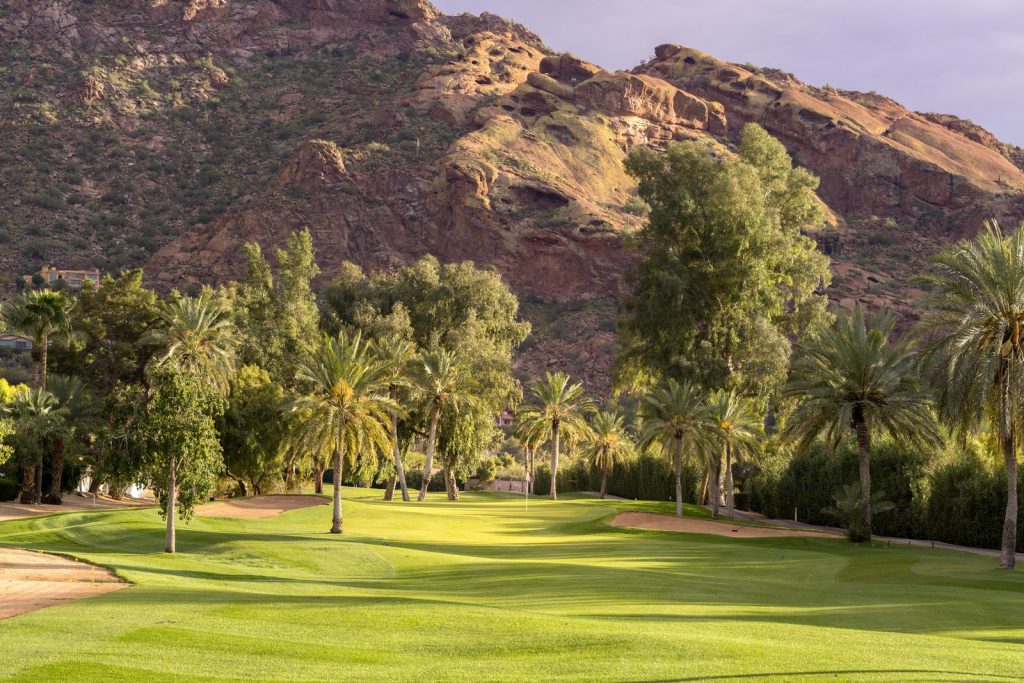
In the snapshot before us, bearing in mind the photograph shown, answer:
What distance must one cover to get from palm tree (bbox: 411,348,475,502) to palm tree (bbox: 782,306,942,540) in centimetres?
2369

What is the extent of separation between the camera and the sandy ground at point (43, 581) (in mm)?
20453

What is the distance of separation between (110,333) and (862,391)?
5670 cm

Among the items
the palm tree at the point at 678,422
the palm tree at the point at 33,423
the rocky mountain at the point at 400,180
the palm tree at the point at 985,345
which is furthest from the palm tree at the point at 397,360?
the rocky mountain at the point at 400,180

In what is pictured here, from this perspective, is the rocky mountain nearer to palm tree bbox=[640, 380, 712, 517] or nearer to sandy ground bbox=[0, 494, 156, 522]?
palm tree bbox=[640, 380, 712, 517]

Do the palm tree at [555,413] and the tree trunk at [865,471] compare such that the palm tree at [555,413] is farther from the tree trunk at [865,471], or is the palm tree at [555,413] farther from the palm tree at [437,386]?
the tree trunk at [865,471]

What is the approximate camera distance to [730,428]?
184 feet

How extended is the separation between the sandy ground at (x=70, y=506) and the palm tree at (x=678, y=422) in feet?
98.6

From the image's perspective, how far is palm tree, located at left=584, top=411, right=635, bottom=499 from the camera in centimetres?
8019

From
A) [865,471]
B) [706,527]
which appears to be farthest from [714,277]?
[865,471]

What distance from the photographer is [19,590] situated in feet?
72.0

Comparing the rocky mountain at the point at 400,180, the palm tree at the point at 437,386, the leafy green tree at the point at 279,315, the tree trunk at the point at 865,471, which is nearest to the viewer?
the tree trunk at the point at 865,471

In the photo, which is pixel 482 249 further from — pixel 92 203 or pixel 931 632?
pixel 931 632

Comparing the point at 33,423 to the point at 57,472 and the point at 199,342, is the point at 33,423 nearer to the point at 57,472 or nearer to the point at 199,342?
the point at 57,472

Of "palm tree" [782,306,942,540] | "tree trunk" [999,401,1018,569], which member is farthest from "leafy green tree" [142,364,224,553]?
"tree trunk" [999,401,1018,569]
